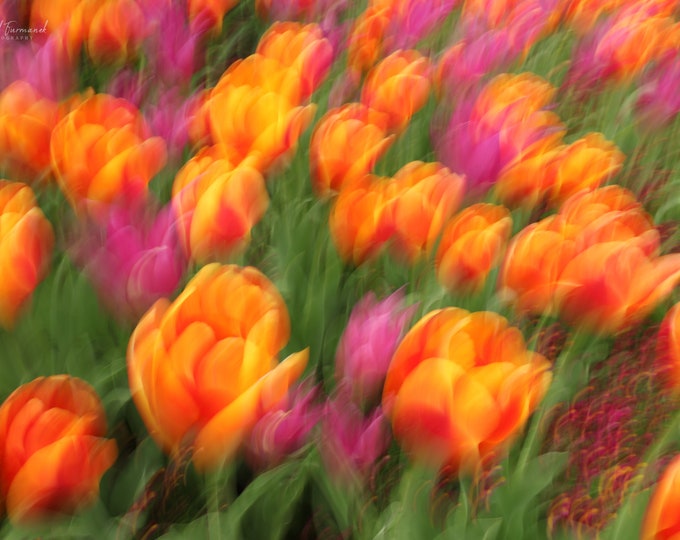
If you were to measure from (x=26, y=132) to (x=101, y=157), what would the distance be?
0.09 meters

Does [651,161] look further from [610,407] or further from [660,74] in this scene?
[610,407]

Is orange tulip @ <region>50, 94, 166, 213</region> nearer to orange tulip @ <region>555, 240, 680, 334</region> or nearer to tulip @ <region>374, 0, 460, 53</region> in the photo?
orange tulip @ <region>555, 240, 680, 334</region>

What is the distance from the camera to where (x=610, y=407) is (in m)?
0.58

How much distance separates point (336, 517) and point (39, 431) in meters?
0.17

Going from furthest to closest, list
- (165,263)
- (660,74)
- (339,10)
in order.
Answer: (339,10) < (660,74) < (165,263)

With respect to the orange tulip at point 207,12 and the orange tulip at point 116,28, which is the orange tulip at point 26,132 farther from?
the orange tulip at point 207,12

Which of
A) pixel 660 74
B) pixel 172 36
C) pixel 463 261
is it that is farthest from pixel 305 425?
pixel 660 74

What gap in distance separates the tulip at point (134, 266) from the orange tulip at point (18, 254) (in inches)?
1.4

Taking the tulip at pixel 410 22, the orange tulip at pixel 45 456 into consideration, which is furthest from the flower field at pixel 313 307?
the tulip at pixel 410 22

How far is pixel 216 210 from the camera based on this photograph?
57 cm

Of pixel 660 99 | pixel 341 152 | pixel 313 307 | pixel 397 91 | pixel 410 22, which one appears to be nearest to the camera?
pixel 313 307

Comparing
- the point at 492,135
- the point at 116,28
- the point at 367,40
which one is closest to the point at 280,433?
the point at 492,135

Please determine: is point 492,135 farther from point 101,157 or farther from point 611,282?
point 101,157

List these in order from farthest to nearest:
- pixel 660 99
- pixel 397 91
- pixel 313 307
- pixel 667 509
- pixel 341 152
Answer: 1. pixel 660 99
2. pixel 397 91
3. pixel 341 152
4. pixel 313 307
5. pixel 667 509
